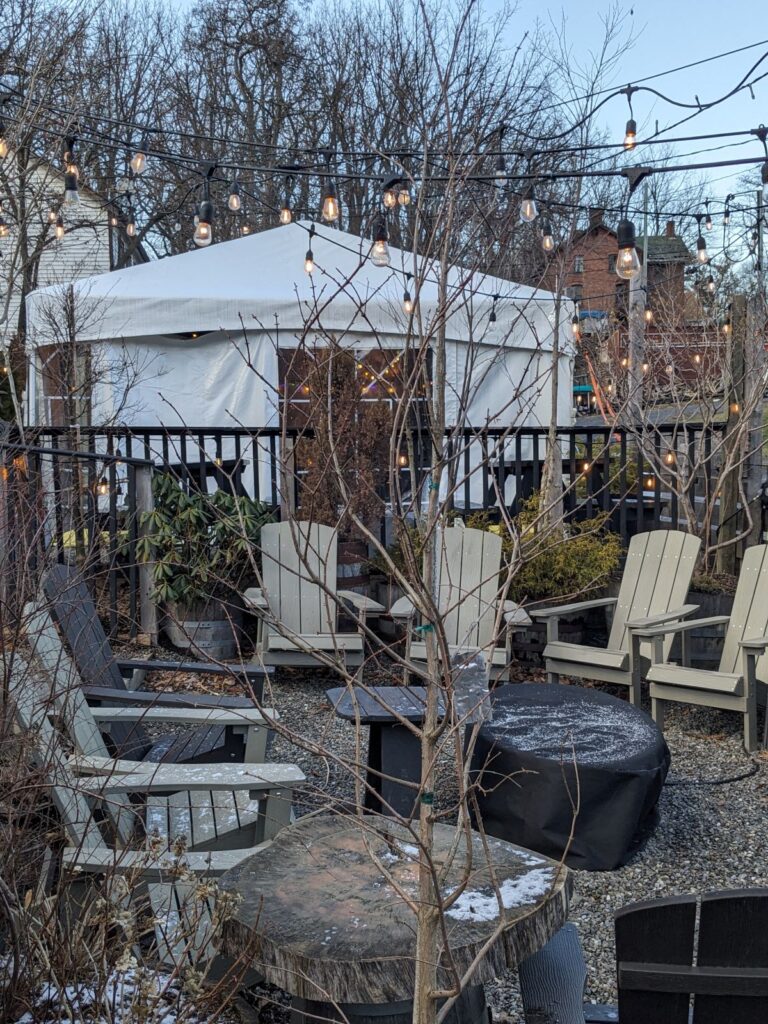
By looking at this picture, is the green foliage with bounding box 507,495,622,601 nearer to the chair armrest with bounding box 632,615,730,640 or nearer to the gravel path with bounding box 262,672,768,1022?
the chair armrest with bounding box 632,615,730,640

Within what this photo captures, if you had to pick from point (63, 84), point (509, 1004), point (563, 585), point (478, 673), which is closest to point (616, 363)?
point (563, 585)

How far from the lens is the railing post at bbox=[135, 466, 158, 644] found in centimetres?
685

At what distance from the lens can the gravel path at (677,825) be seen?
328 centimetres

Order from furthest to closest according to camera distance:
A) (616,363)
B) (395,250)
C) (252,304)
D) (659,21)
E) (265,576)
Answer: (395,250) < (616,363) < (252,304) < (659,21) < (265,576)

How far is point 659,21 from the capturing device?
7.19 meters

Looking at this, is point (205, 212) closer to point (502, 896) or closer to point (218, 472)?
point (218, 472)

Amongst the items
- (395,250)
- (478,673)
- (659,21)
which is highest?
(659,21)

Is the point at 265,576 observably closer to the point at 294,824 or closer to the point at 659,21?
the point at 294,824

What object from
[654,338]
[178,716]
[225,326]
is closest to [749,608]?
[178,716]

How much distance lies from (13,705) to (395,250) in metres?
10.3

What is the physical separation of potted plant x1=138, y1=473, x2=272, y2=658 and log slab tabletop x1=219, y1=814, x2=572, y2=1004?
4.06 metres

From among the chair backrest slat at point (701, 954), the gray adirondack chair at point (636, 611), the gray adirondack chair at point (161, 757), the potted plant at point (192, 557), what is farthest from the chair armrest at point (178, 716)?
the potted plant at point (192, 557)

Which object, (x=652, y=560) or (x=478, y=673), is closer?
(x=478, y=673)

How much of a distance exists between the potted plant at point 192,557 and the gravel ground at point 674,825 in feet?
3.66
